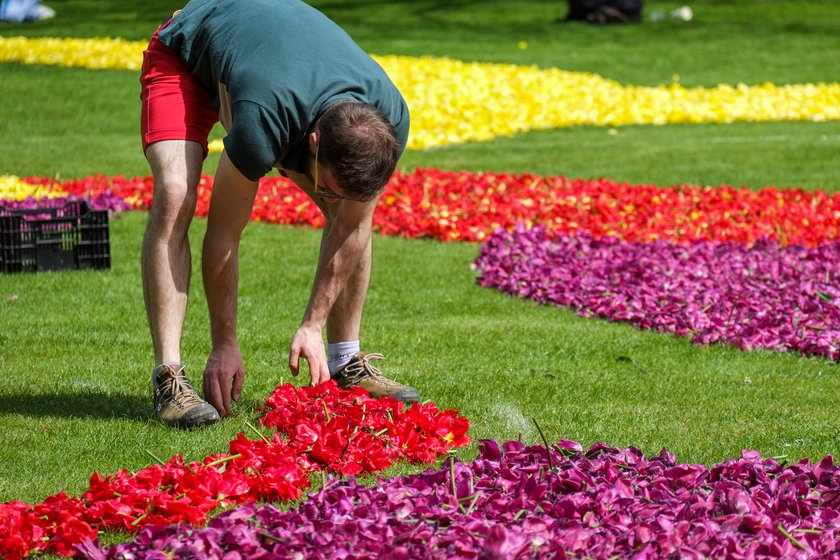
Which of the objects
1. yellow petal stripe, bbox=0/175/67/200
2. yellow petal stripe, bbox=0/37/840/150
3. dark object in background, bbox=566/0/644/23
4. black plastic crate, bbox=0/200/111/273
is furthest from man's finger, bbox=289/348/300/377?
dark object in background, bbox=566/0/644/23

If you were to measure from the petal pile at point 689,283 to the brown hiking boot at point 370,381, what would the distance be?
2.02 m

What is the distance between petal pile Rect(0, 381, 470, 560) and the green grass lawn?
0.51 ft

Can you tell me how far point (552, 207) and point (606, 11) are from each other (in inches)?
739

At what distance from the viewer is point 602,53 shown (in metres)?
23.0

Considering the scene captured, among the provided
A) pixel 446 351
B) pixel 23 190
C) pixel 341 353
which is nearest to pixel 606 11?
pixel 23 190

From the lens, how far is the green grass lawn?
4727 mm

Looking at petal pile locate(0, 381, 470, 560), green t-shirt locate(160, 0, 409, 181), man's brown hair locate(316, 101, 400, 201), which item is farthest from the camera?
green t-shirt locate(160, 0, 409, 181)

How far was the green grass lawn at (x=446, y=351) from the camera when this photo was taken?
186 inches

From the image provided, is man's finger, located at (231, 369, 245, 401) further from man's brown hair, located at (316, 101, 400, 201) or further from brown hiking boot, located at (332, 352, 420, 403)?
man's brown hair, located at (316, 101, 400, 201)

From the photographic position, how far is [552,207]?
10188 mm

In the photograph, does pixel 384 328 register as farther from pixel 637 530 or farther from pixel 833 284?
pixel 637 530

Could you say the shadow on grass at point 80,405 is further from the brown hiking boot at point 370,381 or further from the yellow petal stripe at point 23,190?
the yellow petal stripe at point 23,190

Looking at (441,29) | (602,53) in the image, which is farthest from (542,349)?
(441,29)

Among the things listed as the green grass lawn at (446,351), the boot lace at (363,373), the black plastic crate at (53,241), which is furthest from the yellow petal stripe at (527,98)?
the boot lace at (363,373)
